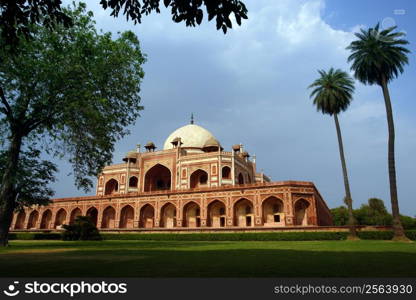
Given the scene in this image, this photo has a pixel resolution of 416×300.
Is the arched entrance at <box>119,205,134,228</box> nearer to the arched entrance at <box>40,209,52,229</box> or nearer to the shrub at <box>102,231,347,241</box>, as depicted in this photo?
the shrub at <box>102,231,347,241</box>

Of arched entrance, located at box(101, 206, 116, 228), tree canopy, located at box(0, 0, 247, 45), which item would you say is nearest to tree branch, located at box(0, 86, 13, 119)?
tree canopy, located at box(0, 0, 247, 45)

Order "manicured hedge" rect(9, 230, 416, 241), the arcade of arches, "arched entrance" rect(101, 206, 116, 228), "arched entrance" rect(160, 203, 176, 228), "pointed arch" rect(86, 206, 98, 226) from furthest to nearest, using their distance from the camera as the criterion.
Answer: "pointed arch" rect(86, 206, 98, 226)
"arched entrance" rect(101, 206, 116, 228)
"arched entrance" rect(160, 203, 176, 228)
the arcade of arches
"manicured hedge" rect(9, 230, 416, 241)

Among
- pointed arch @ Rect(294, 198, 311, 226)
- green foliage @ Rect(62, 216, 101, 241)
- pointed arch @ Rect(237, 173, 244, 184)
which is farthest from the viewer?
pointed arch @ Rect(237, 173, 244, 184)

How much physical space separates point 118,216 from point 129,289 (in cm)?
4059

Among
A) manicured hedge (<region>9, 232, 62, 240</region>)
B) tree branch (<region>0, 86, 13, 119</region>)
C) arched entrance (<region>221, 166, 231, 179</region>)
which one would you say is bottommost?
manicured hedge (<region>9, 232, 62, 240</region>)

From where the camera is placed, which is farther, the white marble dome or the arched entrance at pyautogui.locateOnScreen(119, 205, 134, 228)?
the white marble dome

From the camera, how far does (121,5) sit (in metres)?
6.84

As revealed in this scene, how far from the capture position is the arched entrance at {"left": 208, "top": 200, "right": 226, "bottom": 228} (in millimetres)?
39438

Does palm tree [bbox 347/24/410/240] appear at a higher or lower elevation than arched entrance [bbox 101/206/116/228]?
higher

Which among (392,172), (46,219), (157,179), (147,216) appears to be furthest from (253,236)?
(46,219)

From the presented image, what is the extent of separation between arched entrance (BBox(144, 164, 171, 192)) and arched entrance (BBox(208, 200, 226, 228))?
1416 centimetres

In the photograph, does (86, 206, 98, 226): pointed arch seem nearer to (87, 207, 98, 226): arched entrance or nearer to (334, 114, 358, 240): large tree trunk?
(87, 207, 98, 226): arched entrance

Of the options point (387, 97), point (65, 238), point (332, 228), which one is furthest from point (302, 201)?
point (65, 238)

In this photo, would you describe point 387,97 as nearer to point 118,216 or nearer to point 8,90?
point 8,90
